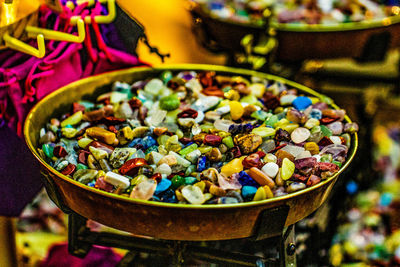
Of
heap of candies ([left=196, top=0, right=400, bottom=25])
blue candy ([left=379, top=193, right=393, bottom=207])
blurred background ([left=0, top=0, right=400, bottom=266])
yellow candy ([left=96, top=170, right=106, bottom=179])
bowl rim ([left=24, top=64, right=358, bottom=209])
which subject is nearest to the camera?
bowl rim ([left=24, top=64, right=358, bottom=209])

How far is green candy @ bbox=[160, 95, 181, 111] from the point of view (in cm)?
93

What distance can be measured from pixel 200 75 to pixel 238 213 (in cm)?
52

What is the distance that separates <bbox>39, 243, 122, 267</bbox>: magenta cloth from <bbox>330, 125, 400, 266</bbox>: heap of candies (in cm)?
69

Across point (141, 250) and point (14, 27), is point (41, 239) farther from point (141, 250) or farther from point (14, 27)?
point (14, 27)

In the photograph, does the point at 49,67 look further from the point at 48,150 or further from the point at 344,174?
the point at 344,174

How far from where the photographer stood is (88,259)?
1.18 meters

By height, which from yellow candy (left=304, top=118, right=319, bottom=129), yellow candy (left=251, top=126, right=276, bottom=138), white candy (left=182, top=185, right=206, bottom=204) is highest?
→ yellow candy (left=251, top=126, right=276, bottom=138)

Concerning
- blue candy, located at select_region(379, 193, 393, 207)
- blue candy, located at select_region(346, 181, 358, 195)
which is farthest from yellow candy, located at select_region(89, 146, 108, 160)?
blue candy, located at select_region(379, 193, 393, 207)

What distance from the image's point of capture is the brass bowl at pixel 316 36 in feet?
4.53

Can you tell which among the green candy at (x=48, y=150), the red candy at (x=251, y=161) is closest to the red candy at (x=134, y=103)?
the green candy at (x=48, y=150)

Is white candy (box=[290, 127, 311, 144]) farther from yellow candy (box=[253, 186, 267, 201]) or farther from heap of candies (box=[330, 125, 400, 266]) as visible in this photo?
heap of candies (box=[330, 125, 400, 266])

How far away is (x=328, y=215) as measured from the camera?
4.86 ft

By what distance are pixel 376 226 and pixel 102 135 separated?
3.83ft

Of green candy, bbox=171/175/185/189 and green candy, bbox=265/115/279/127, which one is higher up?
green candy, bbox=265/115/279/127
